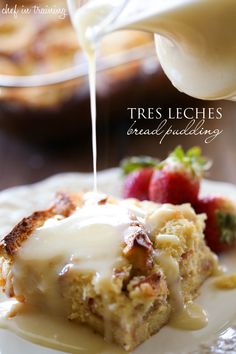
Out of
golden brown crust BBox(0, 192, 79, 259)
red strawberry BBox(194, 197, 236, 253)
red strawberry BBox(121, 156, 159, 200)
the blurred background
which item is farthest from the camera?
the blurred background

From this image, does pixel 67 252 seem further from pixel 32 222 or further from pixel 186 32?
pixel 186 32

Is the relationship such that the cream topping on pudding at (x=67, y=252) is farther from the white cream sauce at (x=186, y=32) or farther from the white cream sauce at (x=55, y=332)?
the white cream sauce at (x=186, y=32)

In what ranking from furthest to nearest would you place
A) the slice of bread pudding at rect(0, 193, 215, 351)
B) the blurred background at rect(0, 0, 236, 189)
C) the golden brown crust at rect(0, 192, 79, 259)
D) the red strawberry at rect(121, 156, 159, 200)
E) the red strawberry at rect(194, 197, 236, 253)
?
the blurred background at rect(0, 0, 236, 189), the red strawberry at rect(121, 156, 159, 200), the red strawberry at rect(194, 197, 236, 253), the golden brown crust at rect(0, 192, 79, 259), the slice of bread pudding at rect(0, 193, 215, 351)

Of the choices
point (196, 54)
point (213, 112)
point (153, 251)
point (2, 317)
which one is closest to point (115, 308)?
point (153, 251)

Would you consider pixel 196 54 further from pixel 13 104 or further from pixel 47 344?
pixel 13 104

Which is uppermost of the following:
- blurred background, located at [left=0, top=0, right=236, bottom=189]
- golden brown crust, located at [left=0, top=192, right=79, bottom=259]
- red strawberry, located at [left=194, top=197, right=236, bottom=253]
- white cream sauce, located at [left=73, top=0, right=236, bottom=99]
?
white cream sauce, located at [left=73, top=0, right=236, bottom=99]

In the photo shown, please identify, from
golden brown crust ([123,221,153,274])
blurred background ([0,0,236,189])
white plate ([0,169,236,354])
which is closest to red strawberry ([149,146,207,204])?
white plate ([0,169,236,354])

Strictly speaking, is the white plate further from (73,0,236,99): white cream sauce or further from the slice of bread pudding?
(73,0,236,99): white cream sauce

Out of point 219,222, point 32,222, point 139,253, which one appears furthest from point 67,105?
point 139,253
